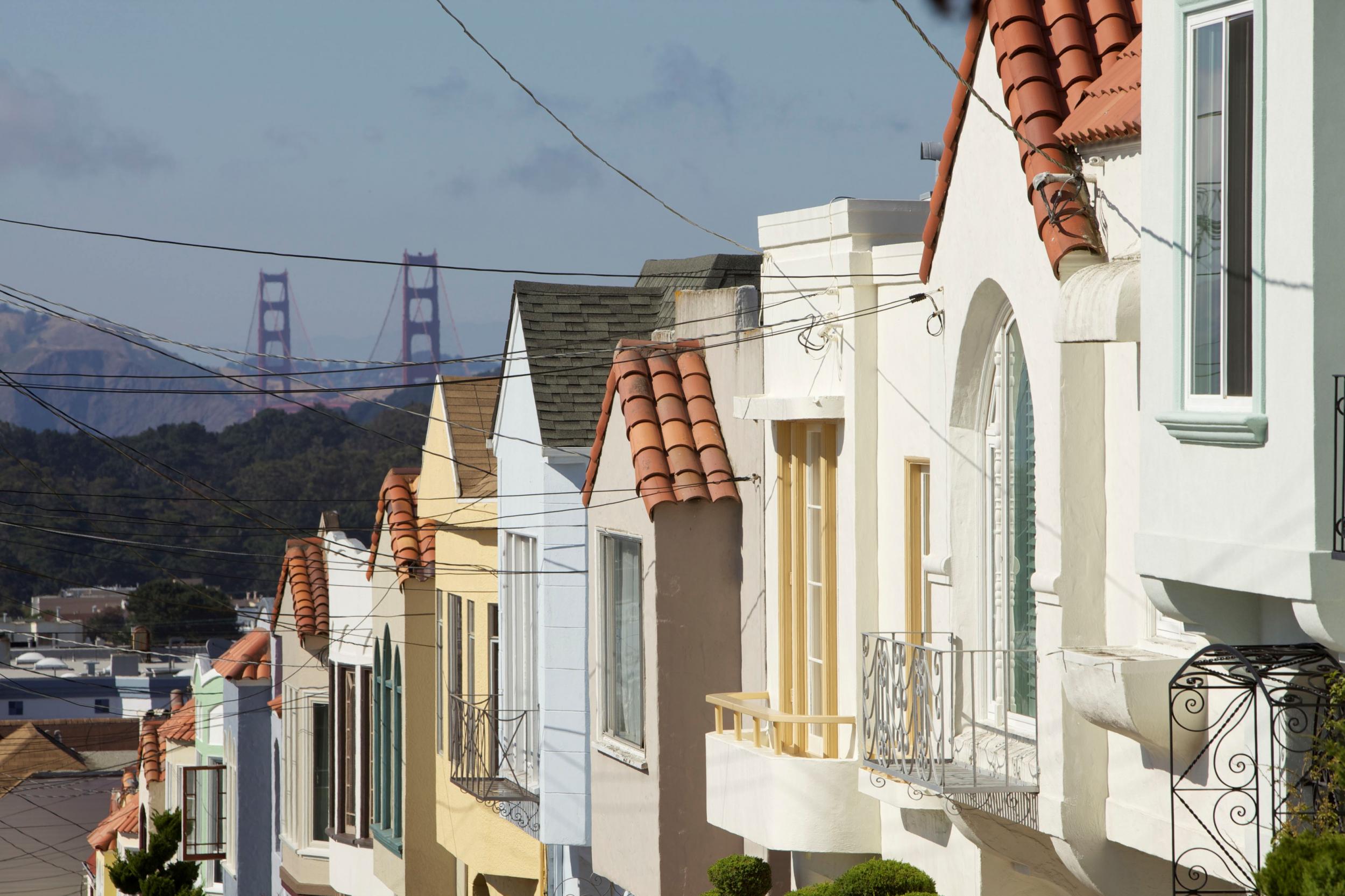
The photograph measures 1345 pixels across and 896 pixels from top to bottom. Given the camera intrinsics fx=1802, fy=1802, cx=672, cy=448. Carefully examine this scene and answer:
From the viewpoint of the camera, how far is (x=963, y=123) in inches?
452

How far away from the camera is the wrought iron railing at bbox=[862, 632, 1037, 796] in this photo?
35.2ft

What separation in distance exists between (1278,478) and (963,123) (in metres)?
4.56

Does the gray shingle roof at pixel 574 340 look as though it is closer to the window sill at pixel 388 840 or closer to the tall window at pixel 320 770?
the window sill at pixel 388 840

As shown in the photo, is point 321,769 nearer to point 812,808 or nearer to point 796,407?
point 812,808

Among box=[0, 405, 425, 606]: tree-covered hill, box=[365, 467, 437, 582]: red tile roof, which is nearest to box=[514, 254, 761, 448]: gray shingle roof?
box=[365, 467, 437, 582]: red tile roof

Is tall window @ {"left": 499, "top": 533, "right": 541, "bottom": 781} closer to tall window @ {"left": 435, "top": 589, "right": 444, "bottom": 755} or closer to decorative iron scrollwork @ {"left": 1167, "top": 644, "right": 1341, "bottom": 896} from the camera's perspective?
tall window @ {"left": 435, "top": 589, "right": 444, "bottom": 755}

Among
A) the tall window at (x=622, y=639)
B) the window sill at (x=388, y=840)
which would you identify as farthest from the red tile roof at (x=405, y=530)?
the tall window at (x=622, y=639)

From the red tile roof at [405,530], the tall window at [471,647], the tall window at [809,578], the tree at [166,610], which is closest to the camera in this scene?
the tall window at [809,578]

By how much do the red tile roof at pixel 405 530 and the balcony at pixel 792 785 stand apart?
31.5 ft

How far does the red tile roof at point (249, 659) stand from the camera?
3684 centimetres

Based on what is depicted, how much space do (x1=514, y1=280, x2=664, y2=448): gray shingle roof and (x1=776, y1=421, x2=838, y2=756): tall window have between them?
4.44 metres

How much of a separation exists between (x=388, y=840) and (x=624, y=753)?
33.3 ft

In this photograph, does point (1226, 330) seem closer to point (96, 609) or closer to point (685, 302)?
point (685, 302)

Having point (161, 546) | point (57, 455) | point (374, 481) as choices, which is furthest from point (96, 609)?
point (161, 546)
